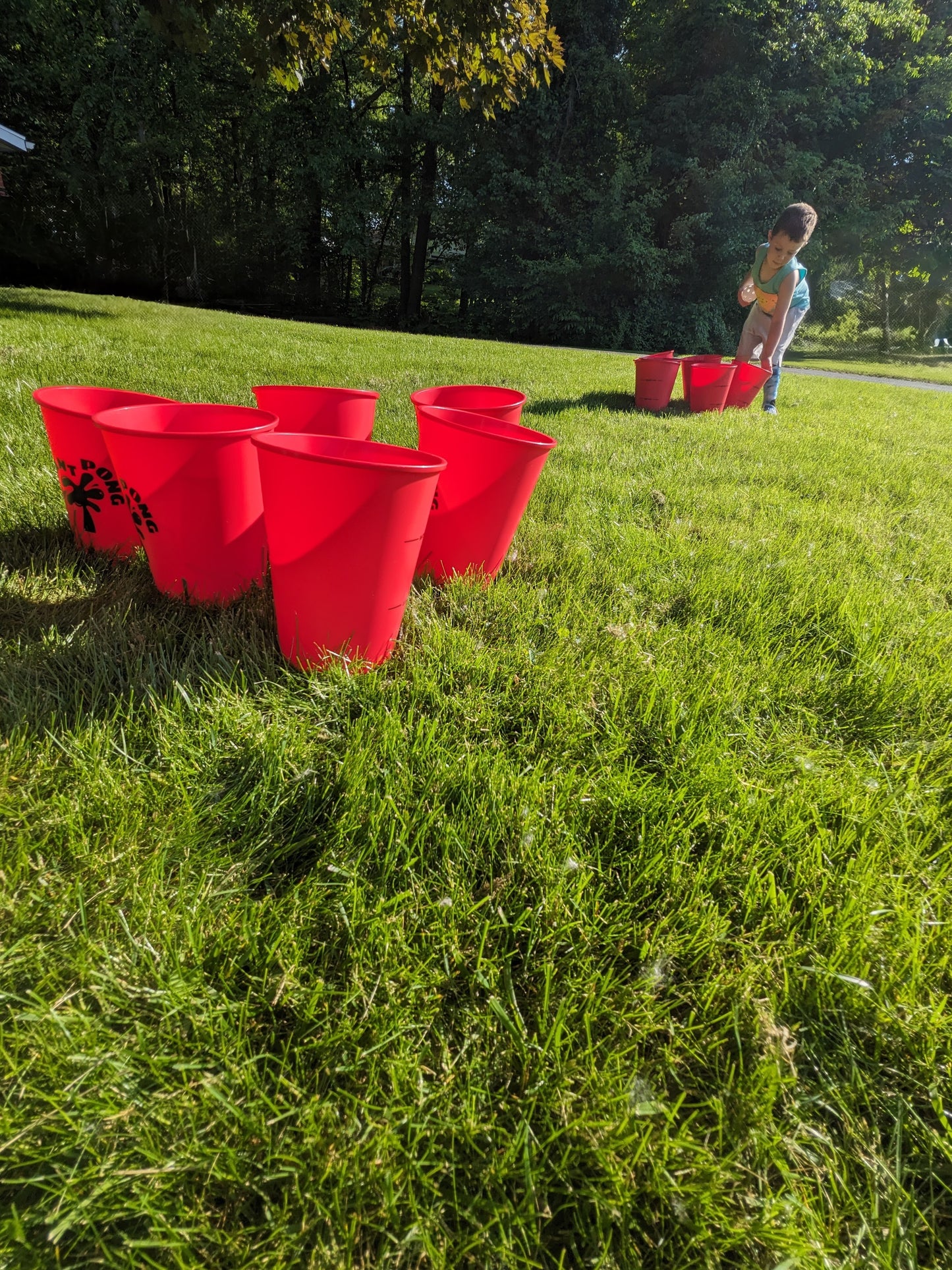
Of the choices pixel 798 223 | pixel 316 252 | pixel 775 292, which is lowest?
pixel 775 292

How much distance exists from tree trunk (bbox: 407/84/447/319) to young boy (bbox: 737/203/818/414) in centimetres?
1668

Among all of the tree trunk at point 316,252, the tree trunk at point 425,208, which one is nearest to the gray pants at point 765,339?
the tree trunk at point 425,208

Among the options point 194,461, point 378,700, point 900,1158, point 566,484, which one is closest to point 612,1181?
point 900,1158

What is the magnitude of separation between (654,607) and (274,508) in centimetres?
134

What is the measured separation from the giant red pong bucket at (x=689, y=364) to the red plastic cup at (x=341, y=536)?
4945mm

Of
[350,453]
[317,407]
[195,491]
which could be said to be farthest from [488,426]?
[195,491]

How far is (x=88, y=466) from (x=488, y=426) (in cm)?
121

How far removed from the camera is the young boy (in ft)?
17.4

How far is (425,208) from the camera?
19.4 meters

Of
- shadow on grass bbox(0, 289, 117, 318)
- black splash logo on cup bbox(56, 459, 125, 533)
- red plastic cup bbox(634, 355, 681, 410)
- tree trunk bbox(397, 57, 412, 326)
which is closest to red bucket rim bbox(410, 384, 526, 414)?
black splash logo on cup bbox(56, 459, 125, 533)

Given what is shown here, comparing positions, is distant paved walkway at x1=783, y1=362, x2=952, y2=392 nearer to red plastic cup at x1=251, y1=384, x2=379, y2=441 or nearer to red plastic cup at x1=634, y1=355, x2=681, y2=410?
red plastic cup at x1=634, y1=355, x2=681, y2=410

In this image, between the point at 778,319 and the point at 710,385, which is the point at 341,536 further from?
the point at 778,319

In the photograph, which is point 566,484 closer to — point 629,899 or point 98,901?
point 629,899

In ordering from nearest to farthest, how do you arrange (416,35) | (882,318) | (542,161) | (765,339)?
1. (416,35)
2. (765,339)
3. (542,161)
4. (882,318)
